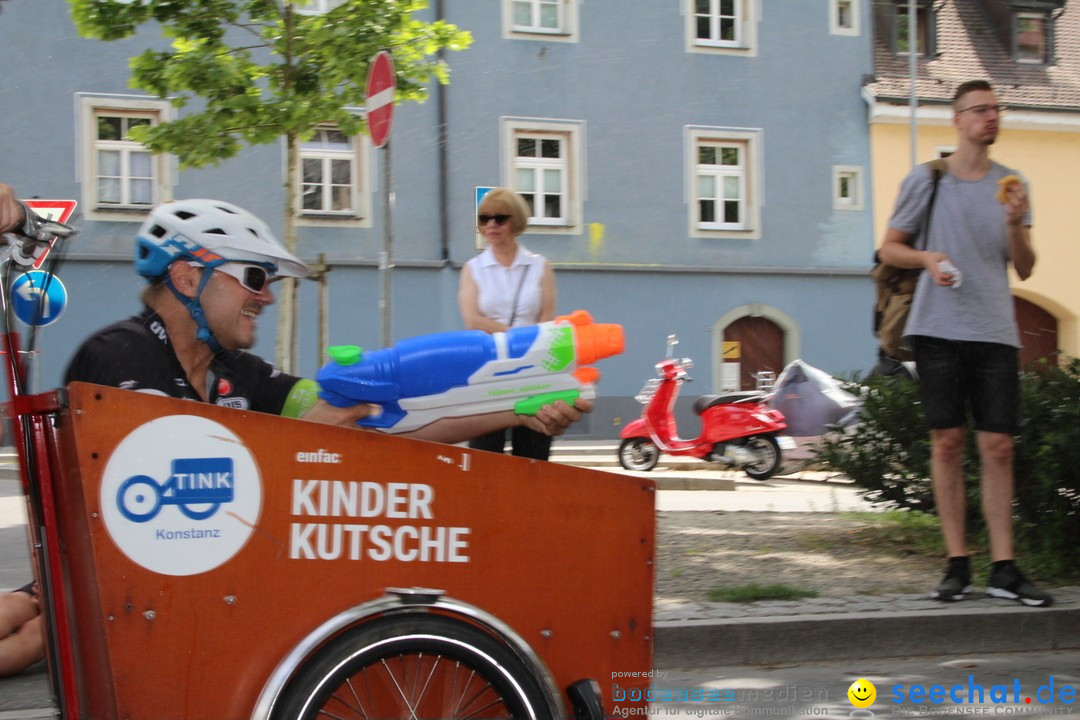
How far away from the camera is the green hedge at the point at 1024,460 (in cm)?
568

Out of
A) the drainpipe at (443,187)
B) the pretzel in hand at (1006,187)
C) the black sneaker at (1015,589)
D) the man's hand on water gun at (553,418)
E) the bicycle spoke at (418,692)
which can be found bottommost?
the black sneaker at (1015,589)

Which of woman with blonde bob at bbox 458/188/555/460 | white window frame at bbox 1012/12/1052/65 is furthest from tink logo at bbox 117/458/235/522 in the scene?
white window frame at bbox 1012/12/1052/65

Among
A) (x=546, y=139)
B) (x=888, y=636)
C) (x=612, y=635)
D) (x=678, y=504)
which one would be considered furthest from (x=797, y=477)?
(x=612, y=635)

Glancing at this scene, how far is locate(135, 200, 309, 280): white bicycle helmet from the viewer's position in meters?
3.15

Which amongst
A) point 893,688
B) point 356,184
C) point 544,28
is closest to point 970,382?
point 893,688

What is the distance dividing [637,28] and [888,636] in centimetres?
1968

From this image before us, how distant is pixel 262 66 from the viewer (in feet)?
43.1

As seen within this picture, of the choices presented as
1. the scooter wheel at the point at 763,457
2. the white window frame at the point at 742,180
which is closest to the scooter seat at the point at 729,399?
the scooter wheel at the point at 763,457

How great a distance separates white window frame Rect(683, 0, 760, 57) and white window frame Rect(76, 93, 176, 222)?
31.7 feet

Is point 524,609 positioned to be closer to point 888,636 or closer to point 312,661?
point 312,661

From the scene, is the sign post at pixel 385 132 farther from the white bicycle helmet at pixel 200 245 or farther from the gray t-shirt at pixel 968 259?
the white bicycle helmet at pixel 200 245

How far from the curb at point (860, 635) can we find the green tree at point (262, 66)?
807 centimetres

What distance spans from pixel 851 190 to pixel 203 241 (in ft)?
74.2

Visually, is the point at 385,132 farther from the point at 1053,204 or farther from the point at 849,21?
the point at 1053,204
